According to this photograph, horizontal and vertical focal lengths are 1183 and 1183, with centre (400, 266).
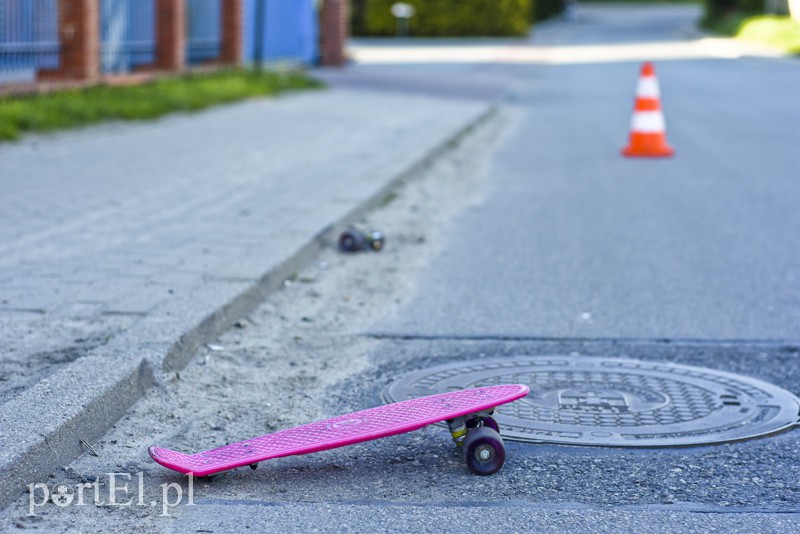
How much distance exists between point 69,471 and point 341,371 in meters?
1.37

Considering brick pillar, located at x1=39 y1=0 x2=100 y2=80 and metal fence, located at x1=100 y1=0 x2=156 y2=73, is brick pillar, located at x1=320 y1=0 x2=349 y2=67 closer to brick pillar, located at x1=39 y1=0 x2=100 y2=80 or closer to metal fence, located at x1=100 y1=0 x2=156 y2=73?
metal fence, located at x1=100 y1=0 x2=156 y2=73

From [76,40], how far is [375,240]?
879 cm

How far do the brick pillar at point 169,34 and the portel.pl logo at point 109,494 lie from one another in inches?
574

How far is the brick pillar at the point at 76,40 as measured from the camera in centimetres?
1431

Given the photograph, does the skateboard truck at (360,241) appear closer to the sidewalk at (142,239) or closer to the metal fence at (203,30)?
the sidewalk at (142,239)

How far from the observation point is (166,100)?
44.9ft

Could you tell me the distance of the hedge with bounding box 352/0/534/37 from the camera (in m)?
41.6

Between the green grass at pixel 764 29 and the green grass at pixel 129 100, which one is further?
the green grass at pixel 764 29

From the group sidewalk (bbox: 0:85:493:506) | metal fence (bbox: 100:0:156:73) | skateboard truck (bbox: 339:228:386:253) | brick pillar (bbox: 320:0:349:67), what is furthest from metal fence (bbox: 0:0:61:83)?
brick pillar (bbox: 320:0:349:67)

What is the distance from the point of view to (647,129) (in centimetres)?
1156

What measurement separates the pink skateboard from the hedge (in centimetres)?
3911

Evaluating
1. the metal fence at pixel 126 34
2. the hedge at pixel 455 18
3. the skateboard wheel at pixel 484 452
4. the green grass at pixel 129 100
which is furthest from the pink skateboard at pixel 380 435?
the hedge at pixel 455 18

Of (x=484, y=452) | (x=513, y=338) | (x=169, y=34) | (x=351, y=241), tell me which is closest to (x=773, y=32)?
(x=169, y=34)

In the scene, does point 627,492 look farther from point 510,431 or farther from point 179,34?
point 179,34
